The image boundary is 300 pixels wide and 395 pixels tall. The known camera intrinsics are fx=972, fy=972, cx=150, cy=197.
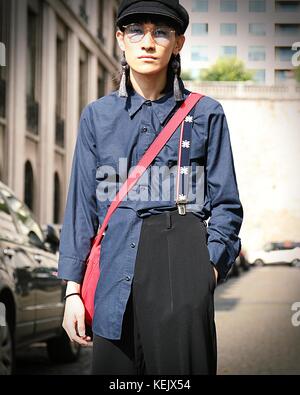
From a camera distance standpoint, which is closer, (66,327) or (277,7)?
(66,327)

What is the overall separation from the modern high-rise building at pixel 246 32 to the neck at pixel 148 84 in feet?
8.75

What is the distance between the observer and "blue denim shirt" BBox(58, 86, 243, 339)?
2605 millimetres

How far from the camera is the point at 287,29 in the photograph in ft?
21.5

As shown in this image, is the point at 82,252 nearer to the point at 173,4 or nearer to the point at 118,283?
the point at 118,283

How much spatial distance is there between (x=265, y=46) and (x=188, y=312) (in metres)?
5.25

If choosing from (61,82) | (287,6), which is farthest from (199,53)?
(61,82)

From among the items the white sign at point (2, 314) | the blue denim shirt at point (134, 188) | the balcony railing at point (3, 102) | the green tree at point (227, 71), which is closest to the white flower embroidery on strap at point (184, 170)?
the blue denim shirt at point (134, 188)

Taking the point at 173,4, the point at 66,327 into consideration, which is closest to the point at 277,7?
the point at 173,4

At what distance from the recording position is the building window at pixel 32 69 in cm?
2041

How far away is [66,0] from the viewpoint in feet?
77.7

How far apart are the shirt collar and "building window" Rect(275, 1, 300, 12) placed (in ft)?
11.7

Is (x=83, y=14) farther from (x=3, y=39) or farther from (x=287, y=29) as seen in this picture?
(x=287, y=29)
